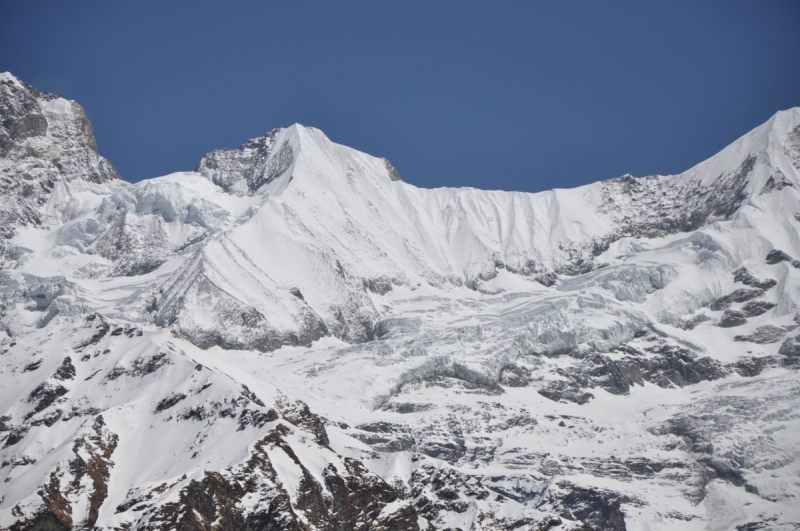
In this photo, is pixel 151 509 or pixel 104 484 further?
pixel 104 484

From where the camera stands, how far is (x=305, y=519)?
157750 mm

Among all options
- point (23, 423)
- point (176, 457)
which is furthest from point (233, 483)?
point (23, 423)

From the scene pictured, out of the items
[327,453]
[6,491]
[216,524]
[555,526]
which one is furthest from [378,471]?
[6,491]

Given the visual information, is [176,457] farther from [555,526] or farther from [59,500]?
[555,526]

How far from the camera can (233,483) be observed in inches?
6245

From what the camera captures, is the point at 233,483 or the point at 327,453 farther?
the point at 327,453

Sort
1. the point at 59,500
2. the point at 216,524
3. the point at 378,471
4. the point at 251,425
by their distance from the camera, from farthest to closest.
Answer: the point at 378,471, the point at 251,425, the point at 59,500, the point at 216,524

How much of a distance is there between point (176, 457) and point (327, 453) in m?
22.2

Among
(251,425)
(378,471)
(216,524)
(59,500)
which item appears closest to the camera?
(216,524)

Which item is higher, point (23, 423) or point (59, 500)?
point (23, 423)

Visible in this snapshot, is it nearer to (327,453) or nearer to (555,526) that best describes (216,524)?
(327,453)

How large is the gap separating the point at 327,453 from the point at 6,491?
4566 cm

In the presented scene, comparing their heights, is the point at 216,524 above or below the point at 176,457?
below

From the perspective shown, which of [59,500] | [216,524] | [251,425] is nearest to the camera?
[216,524]
